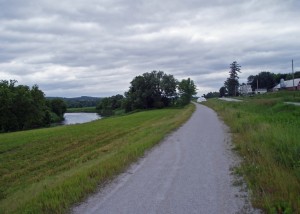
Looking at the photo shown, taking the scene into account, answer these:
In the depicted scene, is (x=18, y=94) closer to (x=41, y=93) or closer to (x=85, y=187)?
(x=41, y=93)

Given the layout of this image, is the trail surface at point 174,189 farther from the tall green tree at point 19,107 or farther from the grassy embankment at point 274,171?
the tall green tree at point 19,107

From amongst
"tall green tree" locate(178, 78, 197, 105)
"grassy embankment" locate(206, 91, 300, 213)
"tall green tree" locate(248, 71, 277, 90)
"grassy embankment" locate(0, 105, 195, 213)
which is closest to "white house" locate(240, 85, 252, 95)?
"tall green tree" locate(248, 71, 277, 90)

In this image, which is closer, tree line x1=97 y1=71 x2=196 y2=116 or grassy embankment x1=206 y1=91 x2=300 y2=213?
grassy embankment x1=206 y1=91 x2=300 y2=213

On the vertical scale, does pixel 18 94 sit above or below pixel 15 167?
above

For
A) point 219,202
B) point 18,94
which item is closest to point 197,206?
point 219,202

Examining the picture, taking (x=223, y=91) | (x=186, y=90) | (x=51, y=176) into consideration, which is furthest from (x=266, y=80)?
(x=51, y=176)

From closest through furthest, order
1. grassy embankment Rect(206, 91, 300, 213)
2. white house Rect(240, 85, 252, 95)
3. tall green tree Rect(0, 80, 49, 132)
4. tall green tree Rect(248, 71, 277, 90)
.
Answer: grassy embankment Rect(206, 91, 300, 213)
tall green tree Rect(0, 80, 49, 132)
tall green tree Rect(248, 71, 277, 90)
white house Rect(240, 85, 252, 95)

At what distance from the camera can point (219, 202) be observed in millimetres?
6918

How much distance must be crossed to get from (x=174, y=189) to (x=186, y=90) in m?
109

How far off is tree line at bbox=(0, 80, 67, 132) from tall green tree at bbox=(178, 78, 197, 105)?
46327mm

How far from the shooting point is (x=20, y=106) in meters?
74.2

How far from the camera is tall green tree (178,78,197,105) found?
114 m

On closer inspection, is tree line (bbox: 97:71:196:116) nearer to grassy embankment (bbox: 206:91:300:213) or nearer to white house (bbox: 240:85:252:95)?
white house (bbox: 240:85:252:95)

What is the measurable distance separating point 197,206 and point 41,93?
80.0 m
